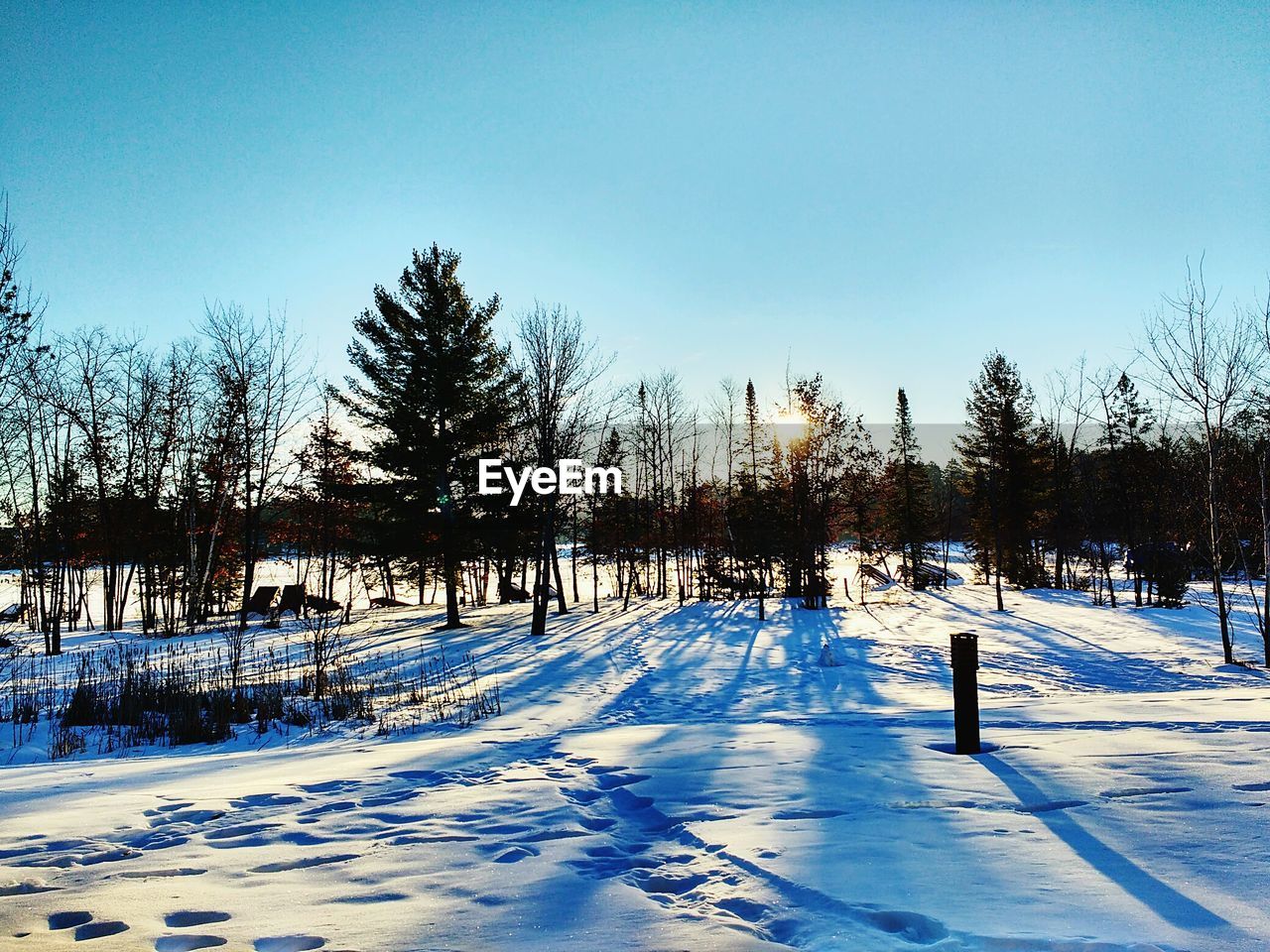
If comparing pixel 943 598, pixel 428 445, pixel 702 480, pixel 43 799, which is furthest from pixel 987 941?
pixel 702 480

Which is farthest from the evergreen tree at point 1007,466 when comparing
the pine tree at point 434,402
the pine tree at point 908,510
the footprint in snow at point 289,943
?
the footprint in snow at point 289,943

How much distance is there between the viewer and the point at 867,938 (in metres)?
2.43

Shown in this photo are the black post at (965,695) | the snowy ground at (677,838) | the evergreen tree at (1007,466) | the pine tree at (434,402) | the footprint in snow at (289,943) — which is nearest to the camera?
the footprint in snow at (289,943)

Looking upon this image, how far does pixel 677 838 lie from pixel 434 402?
2090 cm

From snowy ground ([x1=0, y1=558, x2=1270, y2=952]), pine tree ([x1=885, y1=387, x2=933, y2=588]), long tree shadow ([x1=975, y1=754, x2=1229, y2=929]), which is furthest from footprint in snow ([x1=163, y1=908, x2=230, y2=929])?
pine tree ([x1=885, y1=387, x2=933, y2=588])

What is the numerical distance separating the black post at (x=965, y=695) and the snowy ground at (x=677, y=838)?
0.19 m

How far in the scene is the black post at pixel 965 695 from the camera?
528 cm

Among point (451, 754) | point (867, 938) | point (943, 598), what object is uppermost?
point (867, 938)

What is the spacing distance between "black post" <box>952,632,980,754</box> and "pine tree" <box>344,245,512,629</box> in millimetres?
19090

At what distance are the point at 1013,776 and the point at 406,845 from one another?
3803 mm

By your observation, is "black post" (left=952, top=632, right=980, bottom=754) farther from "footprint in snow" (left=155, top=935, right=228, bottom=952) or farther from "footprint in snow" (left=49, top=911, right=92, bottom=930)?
"footprint in snow" (left=49, top=911, right=92, bottom=930)

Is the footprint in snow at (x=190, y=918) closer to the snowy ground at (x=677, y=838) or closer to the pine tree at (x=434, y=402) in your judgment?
the snowy ground at (x=677, y=838)

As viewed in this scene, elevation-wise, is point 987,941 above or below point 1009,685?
above

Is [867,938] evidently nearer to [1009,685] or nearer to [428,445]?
[1009,685]
